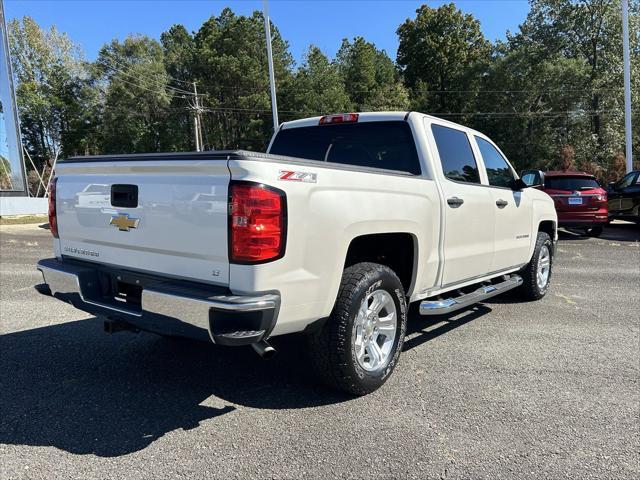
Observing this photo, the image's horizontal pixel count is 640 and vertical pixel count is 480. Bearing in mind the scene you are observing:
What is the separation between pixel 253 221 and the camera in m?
2.60

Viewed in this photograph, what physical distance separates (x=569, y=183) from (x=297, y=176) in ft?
37.4

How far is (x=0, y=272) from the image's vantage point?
7.99m

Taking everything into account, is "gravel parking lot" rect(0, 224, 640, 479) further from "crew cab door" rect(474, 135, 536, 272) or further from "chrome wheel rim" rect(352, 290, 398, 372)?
"crew cab door" rect(474, 135, 536, 272)

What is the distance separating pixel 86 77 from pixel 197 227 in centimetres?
5397

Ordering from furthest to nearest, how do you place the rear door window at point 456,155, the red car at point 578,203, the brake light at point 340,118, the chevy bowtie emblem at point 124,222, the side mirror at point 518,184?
the red car at point 578,203 → the side mirror at point 518,184 → the brake light at point 340,118 → the rear door window at point 456,155 → the chevy bowtie emblem at point 124,222

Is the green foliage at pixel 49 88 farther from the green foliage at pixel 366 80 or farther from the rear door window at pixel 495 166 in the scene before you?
the rear door window at pixel 495 166

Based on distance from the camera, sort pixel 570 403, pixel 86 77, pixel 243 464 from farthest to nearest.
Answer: pixel 86 77 < pixel 570 403 < pixel 243 464

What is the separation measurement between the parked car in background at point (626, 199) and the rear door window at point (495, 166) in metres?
9.72

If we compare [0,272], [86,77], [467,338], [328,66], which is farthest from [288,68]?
[467,338]

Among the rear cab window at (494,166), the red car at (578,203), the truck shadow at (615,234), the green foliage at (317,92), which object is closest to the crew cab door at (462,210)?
the rear cab window at (494,166)

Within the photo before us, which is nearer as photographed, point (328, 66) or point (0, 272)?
point (0, 272)

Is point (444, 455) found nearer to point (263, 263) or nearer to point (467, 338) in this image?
point (263, 263)

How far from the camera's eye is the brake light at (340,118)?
444cm

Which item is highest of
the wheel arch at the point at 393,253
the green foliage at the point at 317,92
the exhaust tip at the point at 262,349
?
the green foliage at the point at 317,92
